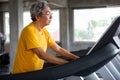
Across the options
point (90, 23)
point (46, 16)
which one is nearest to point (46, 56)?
point (46, 16)

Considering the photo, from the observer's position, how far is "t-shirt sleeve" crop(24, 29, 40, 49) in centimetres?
192

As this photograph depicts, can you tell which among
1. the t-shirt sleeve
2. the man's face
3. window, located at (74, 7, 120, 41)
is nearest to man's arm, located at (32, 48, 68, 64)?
the t-shirt sleeve

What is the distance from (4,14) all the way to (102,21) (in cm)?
494

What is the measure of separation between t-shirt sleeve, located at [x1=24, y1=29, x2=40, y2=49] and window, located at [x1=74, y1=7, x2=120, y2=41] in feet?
36.9

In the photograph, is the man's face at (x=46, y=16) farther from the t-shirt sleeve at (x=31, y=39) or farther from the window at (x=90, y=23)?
the window at (x=90, y=23)

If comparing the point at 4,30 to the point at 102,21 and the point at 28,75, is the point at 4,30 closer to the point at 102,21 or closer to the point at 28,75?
the point at 102,21

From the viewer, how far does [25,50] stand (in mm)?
2000

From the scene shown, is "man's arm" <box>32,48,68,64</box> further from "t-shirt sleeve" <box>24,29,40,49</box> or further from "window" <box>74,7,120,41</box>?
"window" <box>74,7,120,41</box>

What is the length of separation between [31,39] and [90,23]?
11.8 metres

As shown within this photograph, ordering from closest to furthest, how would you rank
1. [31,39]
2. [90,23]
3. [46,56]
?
[46,56], [31,39], [90,23]

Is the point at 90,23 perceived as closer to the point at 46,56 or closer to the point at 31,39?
the point at 31,39

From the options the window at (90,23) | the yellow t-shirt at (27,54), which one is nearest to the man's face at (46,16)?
the yellow t-shirt at (27,54)

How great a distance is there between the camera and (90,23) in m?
13.6

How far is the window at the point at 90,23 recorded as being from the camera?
1317 centimetres
